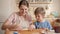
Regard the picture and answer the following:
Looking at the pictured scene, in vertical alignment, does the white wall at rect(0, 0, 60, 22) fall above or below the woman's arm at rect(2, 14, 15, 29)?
above

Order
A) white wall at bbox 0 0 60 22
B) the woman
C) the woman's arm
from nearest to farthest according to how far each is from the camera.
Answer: the woman's arm → the woman → white wall at bbox 0 0 60 22

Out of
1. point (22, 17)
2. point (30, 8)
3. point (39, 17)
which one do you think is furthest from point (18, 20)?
point (30, 8)

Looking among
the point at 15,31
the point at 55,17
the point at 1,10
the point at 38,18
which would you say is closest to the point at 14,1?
the point at 1,10

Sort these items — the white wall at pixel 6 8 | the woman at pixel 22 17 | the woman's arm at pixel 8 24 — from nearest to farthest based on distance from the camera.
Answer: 1. the woman's arm at pixel 8 24
2. the woman at pixel 22 17
3. the white wall at pixel 6 8

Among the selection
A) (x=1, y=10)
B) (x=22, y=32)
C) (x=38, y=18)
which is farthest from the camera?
(x=1, y=10)

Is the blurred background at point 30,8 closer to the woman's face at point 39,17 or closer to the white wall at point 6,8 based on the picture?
the white wall at point 6,8

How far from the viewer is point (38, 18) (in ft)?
4.69

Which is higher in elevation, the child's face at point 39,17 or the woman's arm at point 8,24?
the child's face at point 39,17

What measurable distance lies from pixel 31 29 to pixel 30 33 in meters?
0.04

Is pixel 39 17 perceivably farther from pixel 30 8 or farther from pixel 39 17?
pixel 30 8

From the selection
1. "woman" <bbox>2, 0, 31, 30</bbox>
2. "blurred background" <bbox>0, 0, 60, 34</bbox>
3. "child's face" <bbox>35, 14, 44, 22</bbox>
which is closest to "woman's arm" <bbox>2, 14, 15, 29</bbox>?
"woman" <bbox>2, 0, 31, 30</bbox>

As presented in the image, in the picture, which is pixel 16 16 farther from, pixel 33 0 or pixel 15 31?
pixel 33 0

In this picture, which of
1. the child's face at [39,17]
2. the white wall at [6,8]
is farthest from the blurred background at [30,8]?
the child's face at [39,17]

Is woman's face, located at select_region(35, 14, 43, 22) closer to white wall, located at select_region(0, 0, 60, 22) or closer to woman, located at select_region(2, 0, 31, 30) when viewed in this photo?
woman, located at select_region(2, 0, 31, 30)
